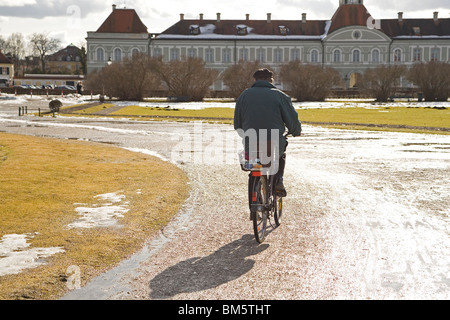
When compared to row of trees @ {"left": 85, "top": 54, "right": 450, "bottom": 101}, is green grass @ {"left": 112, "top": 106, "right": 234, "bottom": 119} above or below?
below

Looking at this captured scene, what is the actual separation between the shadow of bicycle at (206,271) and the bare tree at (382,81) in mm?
60897

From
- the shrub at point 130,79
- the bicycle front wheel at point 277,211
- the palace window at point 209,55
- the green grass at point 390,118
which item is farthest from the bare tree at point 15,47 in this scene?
the bicycle front wheel at point 277,211

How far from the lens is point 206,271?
19.9 ft

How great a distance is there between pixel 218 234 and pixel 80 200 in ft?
10.0

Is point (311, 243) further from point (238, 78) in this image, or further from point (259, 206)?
point (238, 78)

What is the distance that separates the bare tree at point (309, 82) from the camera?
65000mm

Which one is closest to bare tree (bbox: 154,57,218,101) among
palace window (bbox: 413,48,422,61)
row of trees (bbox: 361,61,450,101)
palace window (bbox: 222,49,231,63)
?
row of trees (bbox: 361,61,450,101)

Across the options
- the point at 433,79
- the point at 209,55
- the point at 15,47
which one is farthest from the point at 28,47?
the point at 433,79

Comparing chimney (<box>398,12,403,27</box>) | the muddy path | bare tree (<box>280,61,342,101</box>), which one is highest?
chimney (<box>398,12,403,27</box>)

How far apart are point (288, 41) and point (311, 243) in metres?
97.5

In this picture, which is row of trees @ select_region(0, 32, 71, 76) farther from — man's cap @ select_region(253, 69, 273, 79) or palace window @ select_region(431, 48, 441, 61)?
man's cap @ select_region(253, 69, 273, 79)

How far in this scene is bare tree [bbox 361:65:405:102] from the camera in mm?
64938

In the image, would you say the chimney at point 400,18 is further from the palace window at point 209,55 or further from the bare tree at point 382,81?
the bare tree at point 382,81

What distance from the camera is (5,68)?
4660 inches
